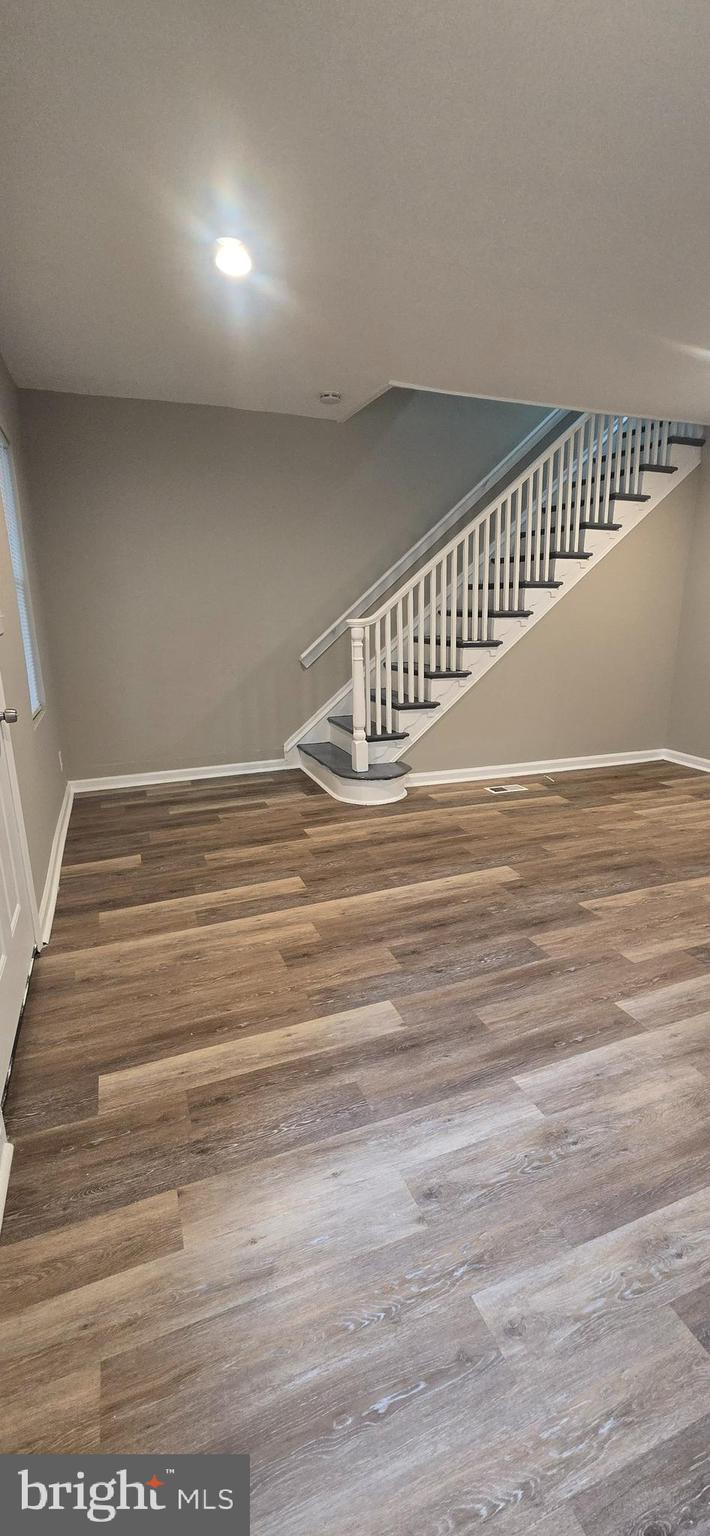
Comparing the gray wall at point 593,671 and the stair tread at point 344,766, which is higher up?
the gray wall at point 593,671

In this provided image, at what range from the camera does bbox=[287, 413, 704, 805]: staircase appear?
4285 mm

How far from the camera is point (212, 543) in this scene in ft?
15.0

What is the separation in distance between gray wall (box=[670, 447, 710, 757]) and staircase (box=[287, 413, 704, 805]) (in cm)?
40

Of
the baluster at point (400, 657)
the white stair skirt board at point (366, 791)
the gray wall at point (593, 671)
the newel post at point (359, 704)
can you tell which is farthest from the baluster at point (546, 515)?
the white stair skirt board at point (366, 791)

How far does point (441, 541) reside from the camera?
527 cm

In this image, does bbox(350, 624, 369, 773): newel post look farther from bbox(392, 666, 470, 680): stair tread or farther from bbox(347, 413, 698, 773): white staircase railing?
bbox(392, 666, 470, 680): stair tread

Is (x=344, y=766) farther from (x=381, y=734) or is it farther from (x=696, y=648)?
(x=696, y=648)

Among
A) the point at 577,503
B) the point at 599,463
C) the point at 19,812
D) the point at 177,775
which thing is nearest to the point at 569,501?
the point at 577,503

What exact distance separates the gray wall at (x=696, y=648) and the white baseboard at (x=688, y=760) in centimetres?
4

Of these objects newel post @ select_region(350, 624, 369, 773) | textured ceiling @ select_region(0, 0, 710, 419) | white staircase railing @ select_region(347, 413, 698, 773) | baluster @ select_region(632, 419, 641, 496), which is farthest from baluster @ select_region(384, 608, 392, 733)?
baluster @ select_region(632, 419, 641, 496)

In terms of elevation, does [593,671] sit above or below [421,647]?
below

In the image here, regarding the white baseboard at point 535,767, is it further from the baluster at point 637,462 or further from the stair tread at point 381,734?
the baluster at point 637,462

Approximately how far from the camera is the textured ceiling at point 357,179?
142cm

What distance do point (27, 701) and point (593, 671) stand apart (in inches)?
158
